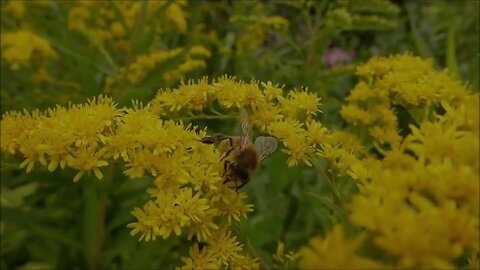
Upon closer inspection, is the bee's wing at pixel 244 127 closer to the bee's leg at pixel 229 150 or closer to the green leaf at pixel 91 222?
the bee's leg at pixel 229 150

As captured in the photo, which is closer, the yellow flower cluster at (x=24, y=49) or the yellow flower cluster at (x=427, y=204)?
the yellow flower cluster at (x=427, y=204)

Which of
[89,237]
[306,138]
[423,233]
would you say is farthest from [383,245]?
[89,237]

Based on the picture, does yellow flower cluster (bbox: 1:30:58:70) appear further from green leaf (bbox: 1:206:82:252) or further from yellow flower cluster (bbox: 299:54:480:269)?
yellow flower cluster (bbox: 299:54:480:269)

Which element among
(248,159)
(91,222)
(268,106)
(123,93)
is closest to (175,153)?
(248,159)

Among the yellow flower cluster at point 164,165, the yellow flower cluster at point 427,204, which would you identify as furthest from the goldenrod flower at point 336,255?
the yellow flower cluster at point 164,165

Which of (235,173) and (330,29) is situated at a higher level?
(330,29)

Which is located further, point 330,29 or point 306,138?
point 330,29

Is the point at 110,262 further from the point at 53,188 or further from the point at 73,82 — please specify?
the point at 73,82
